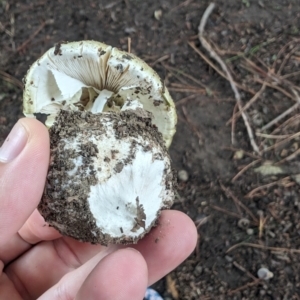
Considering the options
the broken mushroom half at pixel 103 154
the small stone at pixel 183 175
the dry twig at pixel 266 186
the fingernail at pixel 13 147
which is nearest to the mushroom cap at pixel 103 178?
the broken mushroom half at pixel 103 154

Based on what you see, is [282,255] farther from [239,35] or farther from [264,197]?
[239,35]

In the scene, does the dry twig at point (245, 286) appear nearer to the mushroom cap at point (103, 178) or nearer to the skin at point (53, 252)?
the skin at point (53, 252)

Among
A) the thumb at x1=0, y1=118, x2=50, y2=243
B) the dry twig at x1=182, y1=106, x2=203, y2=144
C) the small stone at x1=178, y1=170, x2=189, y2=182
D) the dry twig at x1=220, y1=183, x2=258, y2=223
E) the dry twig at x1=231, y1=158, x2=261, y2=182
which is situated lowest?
the dry twig at x1=220, y1=183, x2=258, y2=223

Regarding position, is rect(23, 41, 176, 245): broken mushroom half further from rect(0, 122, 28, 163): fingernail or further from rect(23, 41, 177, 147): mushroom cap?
rect(0, 122, 28, 163): fingernail

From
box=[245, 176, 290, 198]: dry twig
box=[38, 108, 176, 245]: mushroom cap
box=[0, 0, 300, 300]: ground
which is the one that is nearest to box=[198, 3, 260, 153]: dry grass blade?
box=[0, 0, 300, 300]: ground

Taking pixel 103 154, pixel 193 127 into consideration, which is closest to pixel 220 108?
pixel 193 127

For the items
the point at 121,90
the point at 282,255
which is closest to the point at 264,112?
the point at 282,255

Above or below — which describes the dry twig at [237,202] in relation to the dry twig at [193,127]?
below

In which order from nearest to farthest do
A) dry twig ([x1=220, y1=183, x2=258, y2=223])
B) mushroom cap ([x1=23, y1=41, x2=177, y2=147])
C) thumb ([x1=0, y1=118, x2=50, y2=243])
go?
thumb ([x1=0, y1=118, x2=50, y2=243])
mushroom cap ([x1=23, y1=41, x2=177, y2=147])
dry twig ([x1=220, y1=183, x2=258, y2=223])
